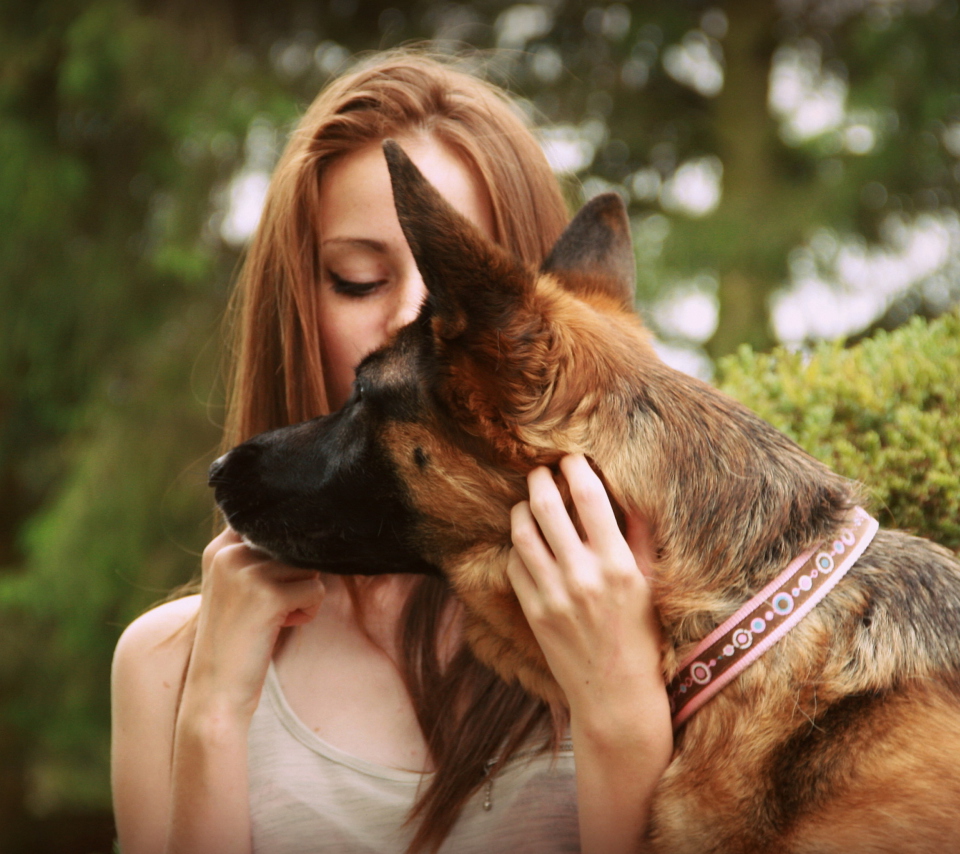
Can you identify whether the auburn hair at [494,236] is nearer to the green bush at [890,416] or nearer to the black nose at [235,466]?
the black nose at [235,466]

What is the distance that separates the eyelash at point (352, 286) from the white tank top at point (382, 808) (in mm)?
1386

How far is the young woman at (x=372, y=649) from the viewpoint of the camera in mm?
1964

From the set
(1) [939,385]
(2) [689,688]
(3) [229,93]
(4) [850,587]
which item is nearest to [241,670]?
(2) [689,688]

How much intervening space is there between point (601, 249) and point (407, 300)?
0.63m

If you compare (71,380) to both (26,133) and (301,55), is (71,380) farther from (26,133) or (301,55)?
(301,55)

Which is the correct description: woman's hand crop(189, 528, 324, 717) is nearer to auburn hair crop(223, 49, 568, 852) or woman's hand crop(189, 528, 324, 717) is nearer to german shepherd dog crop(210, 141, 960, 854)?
german shepherd dog crop(210, 141, 960, 854)

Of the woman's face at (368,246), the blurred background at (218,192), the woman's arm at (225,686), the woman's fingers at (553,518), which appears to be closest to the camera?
the woman's fingers at (553,518)

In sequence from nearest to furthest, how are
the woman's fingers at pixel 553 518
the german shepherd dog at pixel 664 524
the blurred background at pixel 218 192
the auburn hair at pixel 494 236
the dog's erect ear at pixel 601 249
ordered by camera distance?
the german shepherd dog at pixel 664 524 < the woman's fingers at pixel 553 518 < the auburn hair at pixel 494 236 < the dog's erect ear at pixel 601 249 < the blurred background at pixel 218 192

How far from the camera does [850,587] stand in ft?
6.53

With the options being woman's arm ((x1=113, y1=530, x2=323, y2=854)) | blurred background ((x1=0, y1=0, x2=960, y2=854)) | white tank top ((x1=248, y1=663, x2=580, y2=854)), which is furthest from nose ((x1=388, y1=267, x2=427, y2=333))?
blurred background ((x1=0, y1=0, x2=960, y2=854))

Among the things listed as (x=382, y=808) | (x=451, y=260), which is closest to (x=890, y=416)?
(x=451, y=260)

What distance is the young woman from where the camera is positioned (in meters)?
1.96

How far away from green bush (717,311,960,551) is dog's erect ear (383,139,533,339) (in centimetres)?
122

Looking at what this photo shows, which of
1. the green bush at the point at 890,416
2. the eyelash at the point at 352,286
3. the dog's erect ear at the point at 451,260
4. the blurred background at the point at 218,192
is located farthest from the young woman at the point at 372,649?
the blurred background at the point at 218,192
